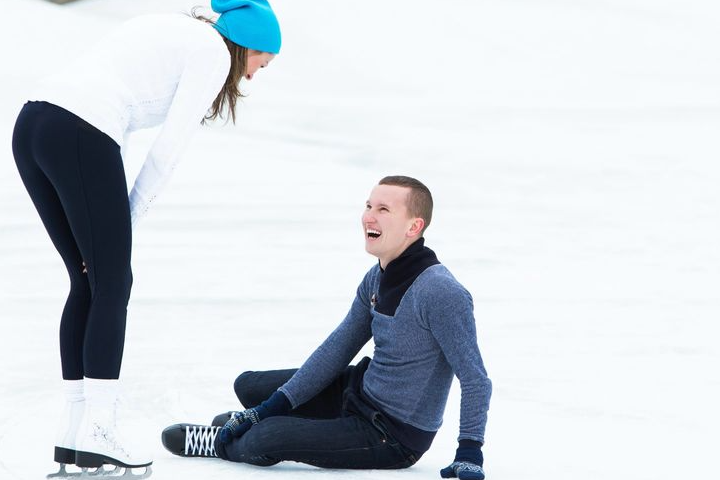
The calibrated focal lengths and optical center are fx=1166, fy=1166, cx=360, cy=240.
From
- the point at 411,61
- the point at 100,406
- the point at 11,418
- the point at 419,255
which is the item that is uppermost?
the point at 411,61

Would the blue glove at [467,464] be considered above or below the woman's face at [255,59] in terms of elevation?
below

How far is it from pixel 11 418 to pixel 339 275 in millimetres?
2525

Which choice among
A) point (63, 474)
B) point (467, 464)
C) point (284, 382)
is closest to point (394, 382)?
point (467, 464)

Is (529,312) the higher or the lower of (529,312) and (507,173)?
the lower

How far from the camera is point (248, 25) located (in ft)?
8.86

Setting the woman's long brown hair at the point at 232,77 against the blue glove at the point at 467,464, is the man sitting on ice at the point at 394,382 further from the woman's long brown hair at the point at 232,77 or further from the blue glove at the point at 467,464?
the woman's long brown hair at the point at 232,77

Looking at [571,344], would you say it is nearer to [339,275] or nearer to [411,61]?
[339,275]

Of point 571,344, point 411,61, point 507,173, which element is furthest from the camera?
point 411,61

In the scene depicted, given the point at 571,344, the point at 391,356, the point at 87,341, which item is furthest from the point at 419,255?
the point at 571,344

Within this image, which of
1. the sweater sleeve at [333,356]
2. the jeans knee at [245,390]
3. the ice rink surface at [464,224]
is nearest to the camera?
the sweater sleeve at [333,356]

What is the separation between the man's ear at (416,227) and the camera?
9.47ft

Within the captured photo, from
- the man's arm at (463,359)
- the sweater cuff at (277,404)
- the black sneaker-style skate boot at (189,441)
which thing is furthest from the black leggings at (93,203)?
the man's arm at (463,359)

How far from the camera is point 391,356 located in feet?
9.39

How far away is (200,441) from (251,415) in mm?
141
